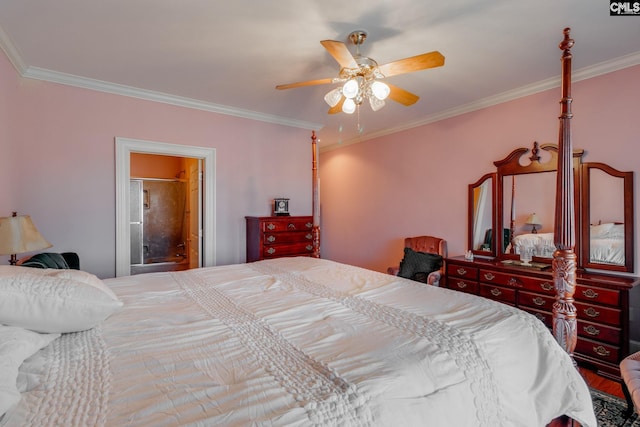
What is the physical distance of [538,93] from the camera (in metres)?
2.92

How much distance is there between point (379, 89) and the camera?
1.99 metres

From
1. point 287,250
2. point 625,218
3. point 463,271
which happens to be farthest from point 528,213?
point 287,250

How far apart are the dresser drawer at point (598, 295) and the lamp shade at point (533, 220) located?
0.75 meters

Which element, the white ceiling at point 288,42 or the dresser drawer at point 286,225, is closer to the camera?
the white ceiling at point 288,42

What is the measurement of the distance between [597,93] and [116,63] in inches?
160

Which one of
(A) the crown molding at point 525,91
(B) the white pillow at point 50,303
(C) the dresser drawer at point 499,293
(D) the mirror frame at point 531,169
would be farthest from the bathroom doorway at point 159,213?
(D) the mirror frame at point 531,169

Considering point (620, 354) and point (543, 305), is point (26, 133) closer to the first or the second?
point (543, 305)

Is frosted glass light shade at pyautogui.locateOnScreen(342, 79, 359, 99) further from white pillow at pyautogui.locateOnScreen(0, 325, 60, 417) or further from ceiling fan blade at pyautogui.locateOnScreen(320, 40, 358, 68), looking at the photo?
white pillow at pyautogui.locateOnScreen(0, 325, 60, 417)

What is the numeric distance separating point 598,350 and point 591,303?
354 mm

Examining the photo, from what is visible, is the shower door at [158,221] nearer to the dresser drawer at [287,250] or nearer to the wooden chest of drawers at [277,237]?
the wooden chest of drawers at [277,237]

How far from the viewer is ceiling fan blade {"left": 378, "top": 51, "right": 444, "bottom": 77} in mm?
1759

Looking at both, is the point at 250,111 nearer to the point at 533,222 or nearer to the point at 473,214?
the point at 473,214

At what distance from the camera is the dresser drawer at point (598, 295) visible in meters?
2.22

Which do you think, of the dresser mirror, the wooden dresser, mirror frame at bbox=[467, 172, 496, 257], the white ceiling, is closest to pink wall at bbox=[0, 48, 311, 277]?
the white ceiling
